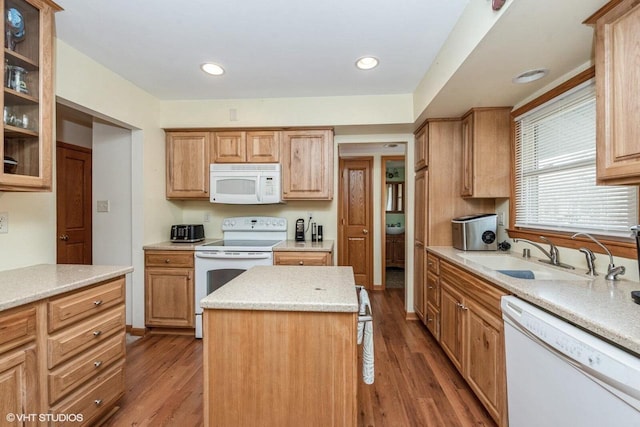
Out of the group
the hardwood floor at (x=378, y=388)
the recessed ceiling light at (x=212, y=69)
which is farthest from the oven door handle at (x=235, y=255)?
the recessed ceiling light at (x=212, y=69)

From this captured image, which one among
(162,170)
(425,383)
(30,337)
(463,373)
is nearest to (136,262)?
(162,170)

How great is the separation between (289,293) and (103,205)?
263 cm

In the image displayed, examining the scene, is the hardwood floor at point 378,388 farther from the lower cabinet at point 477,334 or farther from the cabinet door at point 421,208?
the cabinet door at point 421,208

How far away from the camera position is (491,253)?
234cm

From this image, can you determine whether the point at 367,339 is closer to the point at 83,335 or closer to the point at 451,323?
the point at 451,323

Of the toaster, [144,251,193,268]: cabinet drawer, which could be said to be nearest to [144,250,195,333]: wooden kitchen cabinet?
[144,251,193,268]: cabinet drawer

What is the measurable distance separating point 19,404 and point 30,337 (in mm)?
268

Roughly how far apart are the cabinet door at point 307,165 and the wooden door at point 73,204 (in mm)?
2559

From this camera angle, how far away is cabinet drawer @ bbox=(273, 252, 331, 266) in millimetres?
2729

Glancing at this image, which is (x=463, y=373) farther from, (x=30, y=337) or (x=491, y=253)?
(x=30, y=337)

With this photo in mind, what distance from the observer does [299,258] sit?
2.73 m

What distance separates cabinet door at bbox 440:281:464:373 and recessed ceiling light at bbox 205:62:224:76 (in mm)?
2504

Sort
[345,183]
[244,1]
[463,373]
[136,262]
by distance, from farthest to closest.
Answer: [345,183] < [136,262] < [463,373] < [244,1]

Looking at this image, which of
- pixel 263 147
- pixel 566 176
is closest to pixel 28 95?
pixel 263 147
